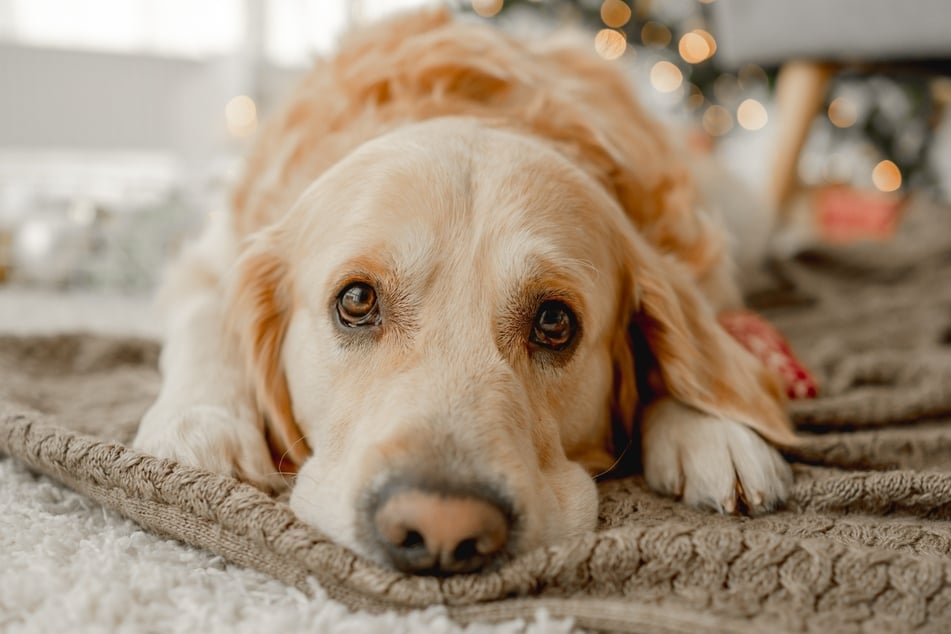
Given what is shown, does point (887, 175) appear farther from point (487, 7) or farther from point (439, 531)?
point (439, 531)

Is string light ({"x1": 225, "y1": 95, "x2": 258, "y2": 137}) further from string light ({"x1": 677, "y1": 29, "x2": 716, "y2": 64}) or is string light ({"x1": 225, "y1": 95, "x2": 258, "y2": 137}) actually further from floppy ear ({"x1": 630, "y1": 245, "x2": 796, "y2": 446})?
floppy ear ({"x1": 630, "y1": 245, "x2": 796, "y2": 446})

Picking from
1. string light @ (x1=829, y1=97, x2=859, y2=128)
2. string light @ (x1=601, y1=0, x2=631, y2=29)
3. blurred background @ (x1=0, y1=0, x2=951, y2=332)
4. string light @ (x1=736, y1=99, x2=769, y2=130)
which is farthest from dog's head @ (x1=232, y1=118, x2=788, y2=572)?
string light @ (x1=829, y1=97, x2=859, y2=128)

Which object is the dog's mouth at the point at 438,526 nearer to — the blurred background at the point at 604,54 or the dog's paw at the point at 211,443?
the dog's paw at the point at 211,443

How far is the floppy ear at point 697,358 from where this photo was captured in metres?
1.72

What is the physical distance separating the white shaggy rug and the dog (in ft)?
0.38

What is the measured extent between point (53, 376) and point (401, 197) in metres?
1.25

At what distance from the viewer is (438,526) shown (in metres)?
1.11

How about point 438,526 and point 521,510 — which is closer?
point 438,526

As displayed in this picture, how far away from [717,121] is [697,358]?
5.88m

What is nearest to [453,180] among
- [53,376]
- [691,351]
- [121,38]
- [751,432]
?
[691,351]

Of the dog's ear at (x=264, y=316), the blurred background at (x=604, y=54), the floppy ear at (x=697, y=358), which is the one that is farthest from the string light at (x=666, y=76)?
the dog's ear at (x=264, y=316)

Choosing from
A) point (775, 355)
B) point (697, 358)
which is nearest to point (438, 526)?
point (697, 358)

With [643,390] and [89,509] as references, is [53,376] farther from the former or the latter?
[643,390]

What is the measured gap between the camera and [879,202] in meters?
7.09
